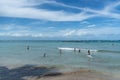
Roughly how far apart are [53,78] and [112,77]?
663 centimetres

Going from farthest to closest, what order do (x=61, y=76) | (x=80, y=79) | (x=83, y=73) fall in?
(x=83, y=73) → (x=61, y=76) → (x=80, y=79)

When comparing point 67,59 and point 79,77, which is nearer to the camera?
point 79,77

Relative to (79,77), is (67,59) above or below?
above

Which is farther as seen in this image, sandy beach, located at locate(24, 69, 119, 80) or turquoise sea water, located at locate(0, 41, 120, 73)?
turquoise sea water, located at locate(0, 41, 120, 73)

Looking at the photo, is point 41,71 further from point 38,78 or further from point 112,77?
point 112,77

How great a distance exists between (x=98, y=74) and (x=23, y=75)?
8873 mm

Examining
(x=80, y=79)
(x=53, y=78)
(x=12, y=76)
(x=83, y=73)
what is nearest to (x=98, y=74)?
(x=83, y=73)

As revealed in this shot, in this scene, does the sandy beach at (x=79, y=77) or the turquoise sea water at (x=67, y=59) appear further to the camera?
the turquoise sea water at (x=67, y=59)

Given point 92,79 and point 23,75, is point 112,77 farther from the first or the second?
point 23,75

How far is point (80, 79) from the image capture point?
2400 cm

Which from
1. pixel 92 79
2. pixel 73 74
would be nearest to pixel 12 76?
pixel 73 74

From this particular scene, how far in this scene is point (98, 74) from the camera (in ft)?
89.5

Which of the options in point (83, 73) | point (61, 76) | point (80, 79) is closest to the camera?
point (80, 79)

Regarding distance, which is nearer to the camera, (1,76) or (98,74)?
(1,76)
